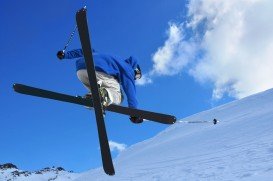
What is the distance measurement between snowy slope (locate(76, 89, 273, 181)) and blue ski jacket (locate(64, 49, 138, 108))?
3.69 m

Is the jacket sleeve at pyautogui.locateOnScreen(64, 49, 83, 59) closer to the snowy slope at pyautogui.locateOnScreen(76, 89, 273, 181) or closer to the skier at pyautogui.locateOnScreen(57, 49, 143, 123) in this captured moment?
the skier at pyautogui.locateOnScreen(57, 49, 143, 123)

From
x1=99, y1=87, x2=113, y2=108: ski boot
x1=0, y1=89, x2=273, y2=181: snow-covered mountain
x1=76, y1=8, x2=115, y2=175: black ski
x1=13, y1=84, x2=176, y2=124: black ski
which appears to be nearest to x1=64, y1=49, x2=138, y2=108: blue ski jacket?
x1=13, y1=84, x2=176, y2=124: black ski

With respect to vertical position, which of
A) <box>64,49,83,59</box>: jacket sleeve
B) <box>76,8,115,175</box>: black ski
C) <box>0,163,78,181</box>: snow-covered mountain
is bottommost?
<box>76,8,115,175</box>: black ski

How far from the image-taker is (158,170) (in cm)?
1409

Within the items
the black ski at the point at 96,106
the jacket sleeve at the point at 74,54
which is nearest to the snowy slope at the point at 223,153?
the black ski at the point at 96,106

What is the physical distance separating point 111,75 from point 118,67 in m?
0.25

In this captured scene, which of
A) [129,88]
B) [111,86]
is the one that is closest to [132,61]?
[129,88]

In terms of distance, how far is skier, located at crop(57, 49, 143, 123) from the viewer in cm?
632

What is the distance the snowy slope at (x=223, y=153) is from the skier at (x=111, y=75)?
370cm

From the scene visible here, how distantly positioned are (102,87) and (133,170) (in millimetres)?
10063

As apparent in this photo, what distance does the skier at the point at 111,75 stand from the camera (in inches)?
249

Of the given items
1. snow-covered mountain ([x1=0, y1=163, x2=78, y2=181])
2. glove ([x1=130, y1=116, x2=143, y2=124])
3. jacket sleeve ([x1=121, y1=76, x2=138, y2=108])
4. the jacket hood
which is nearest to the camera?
glove ([x1=130, y1=116, x2=143, y2=124])

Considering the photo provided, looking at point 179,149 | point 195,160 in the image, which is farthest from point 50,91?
point 179,149

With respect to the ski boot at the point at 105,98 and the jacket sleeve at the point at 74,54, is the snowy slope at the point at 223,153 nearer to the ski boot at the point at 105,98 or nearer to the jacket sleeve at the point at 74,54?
the ski boot at the point at 105,98
